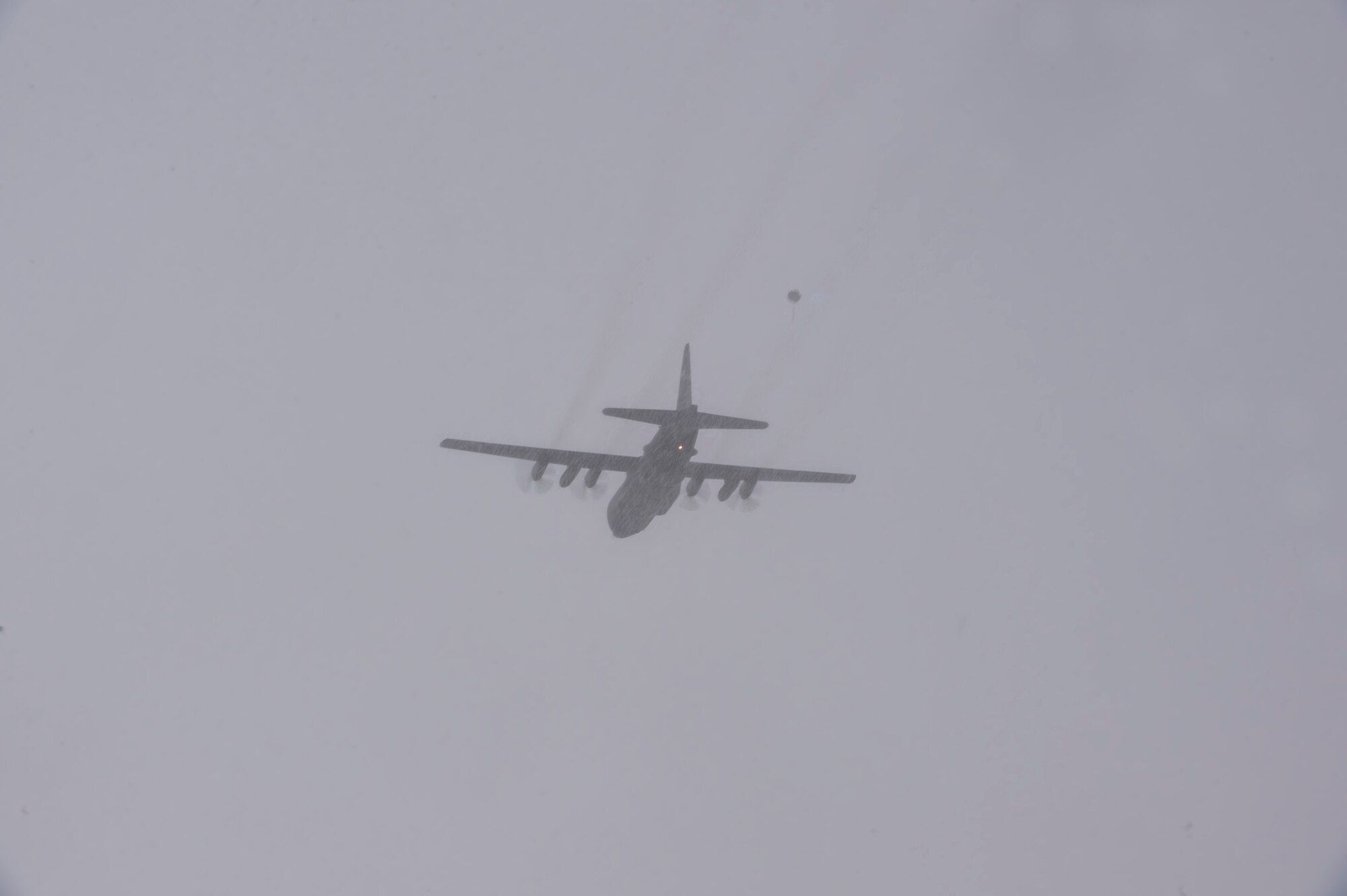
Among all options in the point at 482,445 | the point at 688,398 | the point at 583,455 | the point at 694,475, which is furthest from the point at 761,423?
the point at 482,445

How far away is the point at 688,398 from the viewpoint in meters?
31.4

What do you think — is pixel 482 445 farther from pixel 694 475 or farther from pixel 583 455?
pixel 694 475

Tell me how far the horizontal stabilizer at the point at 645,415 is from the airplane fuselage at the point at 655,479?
434 mm

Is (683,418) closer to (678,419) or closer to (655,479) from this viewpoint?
(678,419)

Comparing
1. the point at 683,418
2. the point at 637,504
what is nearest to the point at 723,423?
the point at 683,418

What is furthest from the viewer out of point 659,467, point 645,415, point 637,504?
point 637,504

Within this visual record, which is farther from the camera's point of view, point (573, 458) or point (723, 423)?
point (573, 458)

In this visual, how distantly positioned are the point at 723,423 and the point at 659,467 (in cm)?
437

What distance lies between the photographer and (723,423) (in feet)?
97.5

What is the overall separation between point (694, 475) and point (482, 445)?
11.2 m

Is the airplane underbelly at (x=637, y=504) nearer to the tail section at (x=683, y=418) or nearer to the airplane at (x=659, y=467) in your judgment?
the airplane at (x=659, y=467)

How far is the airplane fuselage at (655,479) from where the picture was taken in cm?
2995

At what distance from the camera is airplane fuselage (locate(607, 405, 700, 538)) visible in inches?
1179

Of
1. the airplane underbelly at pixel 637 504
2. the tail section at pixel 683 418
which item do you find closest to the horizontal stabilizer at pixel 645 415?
the tail section at pixel 683 418
